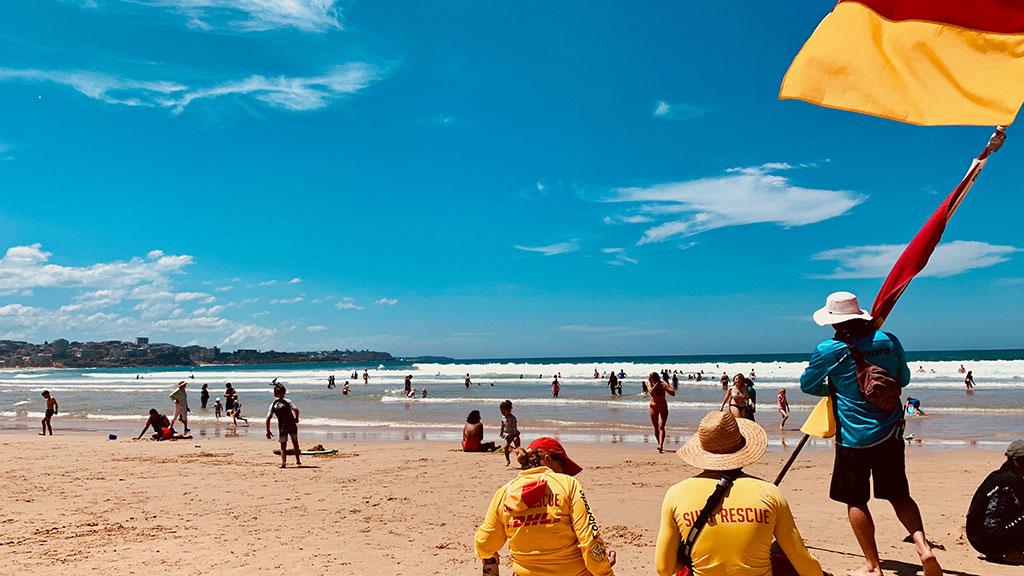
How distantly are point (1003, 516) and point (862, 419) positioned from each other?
7.39 feet

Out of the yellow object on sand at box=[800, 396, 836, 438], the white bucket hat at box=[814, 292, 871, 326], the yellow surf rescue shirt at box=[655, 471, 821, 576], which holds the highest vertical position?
the white bucket hat at box=[814, 292, 871, 326]

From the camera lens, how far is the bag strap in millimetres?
2729

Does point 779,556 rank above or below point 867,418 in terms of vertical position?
below

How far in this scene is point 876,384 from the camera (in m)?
4.27

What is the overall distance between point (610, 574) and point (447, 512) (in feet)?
18.3

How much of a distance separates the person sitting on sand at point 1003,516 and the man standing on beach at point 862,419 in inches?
62.2

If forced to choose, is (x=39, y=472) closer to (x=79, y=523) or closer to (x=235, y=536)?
(x=79, y=523)

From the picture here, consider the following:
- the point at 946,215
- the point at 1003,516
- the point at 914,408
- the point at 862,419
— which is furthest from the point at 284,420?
the point at 914,408

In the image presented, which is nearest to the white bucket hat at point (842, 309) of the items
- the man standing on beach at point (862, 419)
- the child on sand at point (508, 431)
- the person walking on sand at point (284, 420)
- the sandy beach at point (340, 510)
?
the man standing on beach at point (862, 419)

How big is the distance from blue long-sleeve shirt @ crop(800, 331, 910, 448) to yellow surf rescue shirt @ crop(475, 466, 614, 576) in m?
2.11

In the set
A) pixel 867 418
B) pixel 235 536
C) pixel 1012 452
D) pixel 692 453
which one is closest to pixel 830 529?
pixel 1012 452

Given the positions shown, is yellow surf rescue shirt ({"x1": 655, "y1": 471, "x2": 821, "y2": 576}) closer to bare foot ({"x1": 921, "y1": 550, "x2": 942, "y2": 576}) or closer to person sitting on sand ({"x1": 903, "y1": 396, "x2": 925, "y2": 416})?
bare foot ({"x1": 921, "y1": 550, "x2": 942, "y2": 576})

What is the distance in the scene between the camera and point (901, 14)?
3654 mm

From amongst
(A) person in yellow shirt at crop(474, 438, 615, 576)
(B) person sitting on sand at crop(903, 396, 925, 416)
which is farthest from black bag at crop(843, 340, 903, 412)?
(B) person sitting on sand at crop(903, 396, 925, 416)
